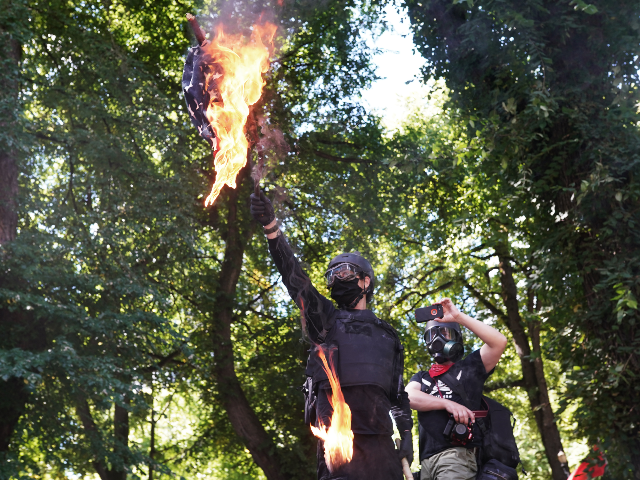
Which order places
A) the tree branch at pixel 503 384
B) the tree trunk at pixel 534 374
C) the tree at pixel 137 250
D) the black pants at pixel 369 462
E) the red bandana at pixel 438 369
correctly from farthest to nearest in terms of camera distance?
the tree branch at pixel 503 384 < the tree trunk at pixel 534 374 < the tree at pixel 137 250 < the red bandana at pixel 438 369 < the black pants at pixel 369 462

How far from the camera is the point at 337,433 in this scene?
13.4 ft

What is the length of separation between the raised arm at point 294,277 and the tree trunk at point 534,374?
37.9 ft

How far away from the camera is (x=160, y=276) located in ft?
45.5

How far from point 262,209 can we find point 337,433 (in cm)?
139

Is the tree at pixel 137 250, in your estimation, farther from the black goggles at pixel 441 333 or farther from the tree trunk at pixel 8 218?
the black goggles at pixel 441 333

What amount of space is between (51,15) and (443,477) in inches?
495

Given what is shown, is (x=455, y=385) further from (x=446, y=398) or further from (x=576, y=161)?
(x=576, y=161)

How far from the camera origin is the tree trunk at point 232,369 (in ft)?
47.3

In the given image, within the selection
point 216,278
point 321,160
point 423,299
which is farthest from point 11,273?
point 423,299

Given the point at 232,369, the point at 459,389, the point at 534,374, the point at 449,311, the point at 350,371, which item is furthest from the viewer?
the point at 534,374

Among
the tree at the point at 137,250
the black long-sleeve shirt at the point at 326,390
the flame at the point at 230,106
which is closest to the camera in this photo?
the black long-sleeve shirt at the point at 326,390

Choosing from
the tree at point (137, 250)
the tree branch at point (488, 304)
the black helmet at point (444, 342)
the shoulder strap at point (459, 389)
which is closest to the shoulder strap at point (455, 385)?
the shoulder strap at point (459, 389)

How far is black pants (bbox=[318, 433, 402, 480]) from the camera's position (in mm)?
4031

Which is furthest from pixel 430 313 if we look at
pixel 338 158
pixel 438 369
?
pixel 338 158
